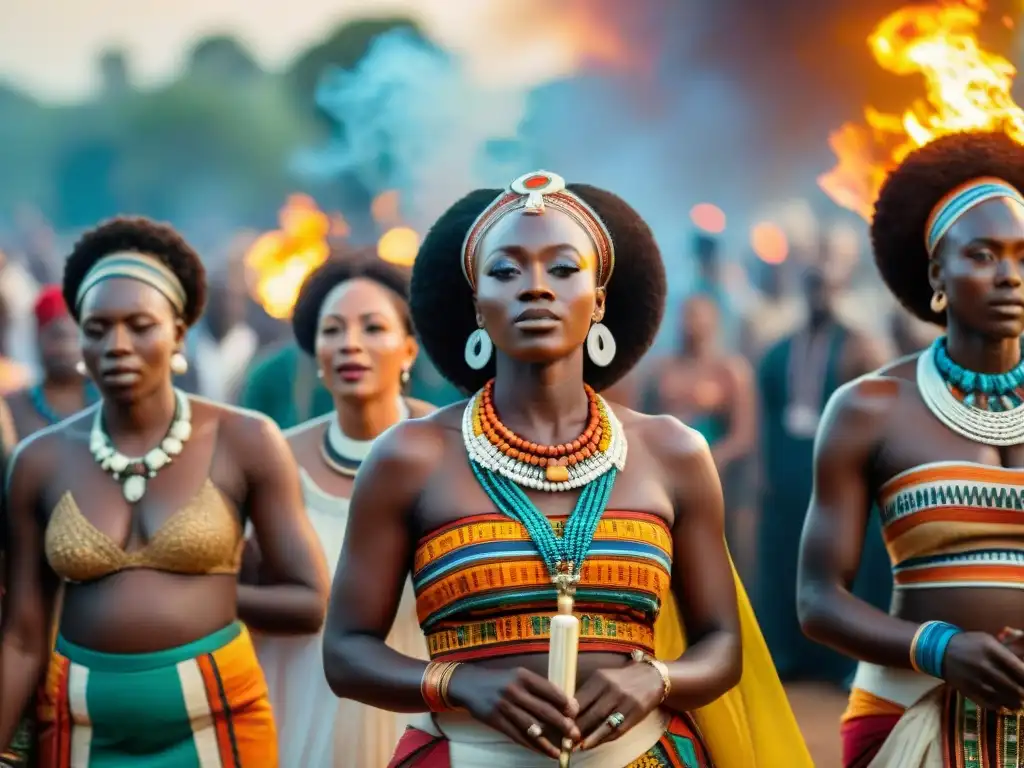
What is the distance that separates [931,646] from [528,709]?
1.23 metres

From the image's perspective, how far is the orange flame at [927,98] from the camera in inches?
197

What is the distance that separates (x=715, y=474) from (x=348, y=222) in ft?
73.2

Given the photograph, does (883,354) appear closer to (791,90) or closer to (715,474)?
(715,474)

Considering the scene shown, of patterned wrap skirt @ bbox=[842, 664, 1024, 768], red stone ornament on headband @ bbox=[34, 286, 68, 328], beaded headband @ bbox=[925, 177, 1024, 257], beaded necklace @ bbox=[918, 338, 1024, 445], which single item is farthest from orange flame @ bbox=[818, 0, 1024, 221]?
red stone ornament on headband @ bbox=[34, 286, 68, 328]

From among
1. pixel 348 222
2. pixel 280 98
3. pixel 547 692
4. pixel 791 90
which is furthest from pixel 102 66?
pixel 547 692

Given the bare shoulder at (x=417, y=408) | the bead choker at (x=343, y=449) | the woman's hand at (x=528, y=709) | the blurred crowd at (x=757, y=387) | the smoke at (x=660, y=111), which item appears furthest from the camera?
the smoke at (x=660, y=111)

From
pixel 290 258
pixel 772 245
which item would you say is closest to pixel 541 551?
pixel 290 258

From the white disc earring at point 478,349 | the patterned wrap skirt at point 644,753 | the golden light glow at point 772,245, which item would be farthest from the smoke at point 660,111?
the patterned wrap skirt at point 644,753

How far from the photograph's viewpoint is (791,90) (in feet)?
87.3

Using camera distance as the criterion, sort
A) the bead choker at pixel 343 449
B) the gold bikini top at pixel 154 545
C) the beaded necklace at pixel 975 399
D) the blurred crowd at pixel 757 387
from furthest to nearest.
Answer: the blurred crowd at pixel 757 387, the bead choker at pixel 343 449, the gold bikini top at pixel 154 545, the beaded necklace at pixel 975 399

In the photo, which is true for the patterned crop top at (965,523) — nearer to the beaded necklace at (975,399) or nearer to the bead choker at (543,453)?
the beaded necklace at (975,399)

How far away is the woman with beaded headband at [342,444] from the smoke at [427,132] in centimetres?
1464

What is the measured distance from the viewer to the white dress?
5879mm

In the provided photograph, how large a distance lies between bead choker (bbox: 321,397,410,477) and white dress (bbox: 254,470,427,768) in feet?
0.35
